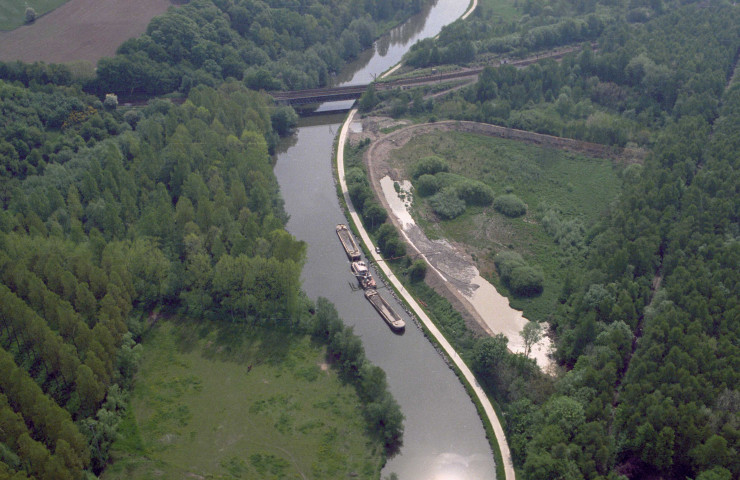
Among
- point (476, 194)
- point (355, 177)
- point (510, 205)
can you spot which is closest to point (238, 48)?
point (355, 177)

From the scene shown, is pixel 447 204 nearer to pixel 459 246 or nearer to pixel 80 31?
pixel 459 246

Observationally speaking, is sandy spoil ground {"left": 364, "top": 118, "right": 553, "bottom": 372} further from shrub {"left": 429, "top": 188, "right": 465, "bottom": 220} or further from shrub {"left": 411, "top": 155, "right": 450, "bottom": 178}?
shrub {"left": 429, "top": 188, "right": 465, "bottom": 220}

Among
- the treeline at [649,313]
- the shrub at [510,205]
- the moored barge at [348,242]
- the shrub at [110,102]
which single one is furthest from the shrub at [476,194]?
the shrub at [110,102]

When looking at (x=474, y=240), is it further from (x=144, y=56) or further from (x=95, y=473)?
(x=144, y=56)

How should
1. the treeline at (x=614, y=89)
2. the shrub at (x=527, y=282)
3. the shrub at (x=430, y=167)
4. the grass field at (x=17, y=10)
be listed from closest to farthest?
the shrub at (x=527, y=282) → the shrub at (x=430, y=167) → the treeline at (x=614, y=89) → the grass field at (x=17, y=10)

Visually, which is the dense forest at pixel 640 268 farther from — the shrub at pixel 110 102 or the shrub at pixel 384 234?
the shrub at pixel 110 102

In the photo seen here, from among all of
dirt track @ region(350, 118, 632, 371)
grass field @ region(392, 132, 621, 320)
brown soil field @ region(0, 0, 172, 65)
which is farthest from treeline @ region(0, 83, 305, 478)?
grass field @ region(392, 132, 621, 320)
